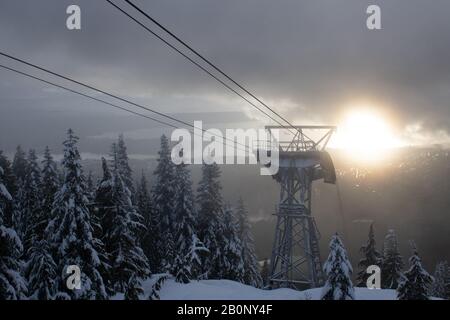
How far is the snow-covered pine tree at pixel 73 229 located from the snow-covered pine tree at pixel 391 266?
88.1 ft

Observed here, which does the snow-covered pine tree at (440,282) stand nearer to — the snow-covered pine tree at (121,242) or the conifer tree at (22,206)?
the snow-covered pine tree at (121,242)

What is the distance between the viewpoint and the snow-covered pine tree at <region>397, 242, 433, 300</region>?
71.1ft

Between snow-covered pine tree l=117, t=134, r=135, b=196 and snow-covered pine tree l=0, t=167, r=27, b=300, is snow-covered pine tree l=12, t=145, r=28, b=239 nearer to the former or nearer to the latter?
snow-covered pine tree l=117, t=134, r=135, b=196

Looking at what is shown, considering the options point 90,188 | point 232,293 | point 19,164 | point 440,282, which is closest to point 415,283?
point 232,293

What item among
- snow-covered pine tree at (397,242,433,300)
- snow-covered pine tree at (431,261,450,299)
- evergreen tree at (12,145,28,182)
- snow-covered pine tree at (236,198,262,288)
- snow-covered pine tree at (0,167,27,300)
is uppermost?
evergreen tree at (12,145,28,182)

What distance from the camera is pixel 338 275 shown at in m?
20.2

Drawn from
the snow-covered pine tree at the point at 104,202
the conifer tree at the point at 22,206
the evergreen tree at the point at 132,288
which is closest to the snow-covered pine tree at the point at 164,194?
the conifer tree at the point at 22,206

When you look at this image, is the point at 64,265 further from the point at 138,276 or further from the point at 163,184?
the point at 163,184

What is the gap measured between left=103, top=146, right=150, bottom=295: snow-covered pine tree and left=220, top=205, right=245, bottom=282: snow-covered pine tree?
12.2 metres

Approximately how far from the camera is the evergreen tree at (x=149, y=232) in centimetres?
4253

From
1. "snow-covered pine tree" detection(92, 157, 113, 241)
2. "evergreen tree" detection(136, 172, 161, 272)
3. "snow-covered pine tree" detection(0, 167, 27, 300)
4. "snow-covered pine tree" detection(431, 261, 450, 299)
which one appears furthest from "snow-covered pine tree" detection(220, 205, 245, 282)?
"snow-covered pine tree" detection(431, 261, 450, 299)
